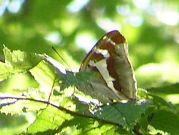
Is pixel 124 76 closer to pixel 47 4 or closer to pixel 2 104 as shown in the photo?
pixel 2 104

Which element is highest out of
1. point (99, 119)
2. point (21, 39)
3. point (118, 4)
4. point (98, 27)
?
point (118, 4)

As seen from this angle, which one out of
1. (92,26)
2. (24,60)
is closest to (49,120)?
(24,60)

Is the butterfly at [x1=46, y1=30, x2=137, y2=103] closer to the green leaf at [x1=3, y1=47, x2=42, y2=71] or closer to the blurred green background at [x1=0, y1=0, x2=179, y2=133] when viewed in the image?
the green leaf at [x1=3, y1=47, x2=42, y2=71]

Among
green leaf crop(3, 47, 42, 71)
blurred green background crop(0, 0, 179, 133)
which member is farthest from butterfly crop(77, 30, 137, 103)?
blurred green background crop(0, 0, 179, 133)

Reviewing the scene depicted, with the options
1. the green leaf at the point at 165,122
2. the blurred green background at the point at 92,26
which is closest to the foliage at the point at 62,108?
the green leaf at the point at 165,122

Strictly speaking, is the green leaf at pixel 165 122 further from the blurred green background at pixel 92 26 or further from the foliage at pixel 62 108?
the blurred green background at pixel 92 26

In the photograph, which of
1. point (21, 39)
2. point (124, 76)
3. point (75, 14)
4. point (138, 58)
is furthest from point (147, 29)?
point (124, 76)

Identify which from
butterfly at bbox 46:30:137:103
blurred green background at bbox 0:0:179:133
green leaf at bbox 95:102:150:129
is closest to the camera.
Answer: green leaf at bbox 95:102:150:129

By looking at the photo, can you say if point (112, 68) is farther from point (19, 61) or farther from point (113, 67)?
point (19, 61)
